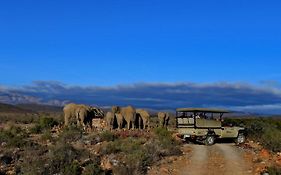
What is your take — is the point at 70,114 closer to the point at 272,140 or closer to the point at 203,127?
the point at 203,127

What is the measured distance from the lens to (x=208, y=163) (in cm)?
2627

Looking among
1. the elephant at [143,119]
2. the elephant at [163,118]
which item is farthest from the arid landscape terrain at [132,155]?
the elephant at [163,118]

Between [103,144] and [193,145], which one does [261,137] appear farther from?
[103,144]

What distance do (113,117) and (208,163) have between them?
17.1 meters

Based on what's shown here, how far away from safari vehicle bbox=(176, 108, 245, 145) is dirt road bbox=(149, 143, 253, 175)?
198cm

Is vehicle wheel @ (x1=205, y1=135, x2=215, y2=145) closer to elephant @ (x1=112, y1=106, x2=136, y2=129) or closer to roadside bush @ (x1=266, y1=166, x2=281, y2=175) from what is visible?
roadside bush @ (x1=266, y1=166, x2=281, y2=175)

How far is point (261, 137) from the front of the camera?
36.8 metres

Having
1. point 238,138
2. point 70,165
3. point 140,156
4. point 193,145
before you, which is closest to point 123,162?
point 140,156

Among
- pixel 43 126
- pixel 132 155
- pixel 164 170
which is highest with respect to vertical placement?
pixel 43 126

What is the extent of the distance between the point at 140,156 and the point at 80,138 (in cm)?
944

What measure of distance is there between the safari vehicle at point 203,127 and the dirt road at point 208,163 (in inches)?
78.0

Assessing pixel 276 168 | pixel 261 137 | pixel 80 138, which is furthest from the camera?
pixel 261 137

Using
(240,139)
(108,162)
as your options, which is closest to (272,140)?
(240,139)

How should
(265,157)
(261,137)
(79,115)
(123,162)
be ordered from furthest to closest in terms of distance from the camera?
(79,115) → (261,137) → (265,157) → (123,162)
